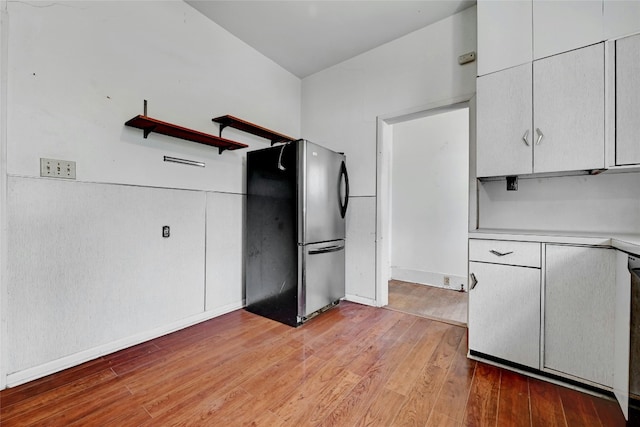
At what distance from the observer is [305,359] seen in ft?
5.95

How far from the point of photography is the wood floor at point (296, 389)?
129cm

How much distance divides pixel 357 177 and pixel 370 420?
2.19 m

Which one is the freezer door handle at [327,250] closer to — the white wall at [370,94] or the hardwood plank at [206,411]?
the white wall at [370,94]

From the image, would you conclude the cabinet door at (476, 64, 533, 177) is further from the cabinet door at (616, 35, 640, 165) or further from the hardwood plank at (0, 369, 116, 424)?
the hardwood plank at (0, 369, 116, 424)

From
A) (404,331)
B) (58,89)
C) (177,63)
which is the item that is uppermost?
(177,63)

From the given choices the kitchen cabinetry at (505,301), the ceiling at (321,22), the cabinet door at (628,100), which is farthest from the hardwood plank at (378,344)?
the ceiling at (321,22)

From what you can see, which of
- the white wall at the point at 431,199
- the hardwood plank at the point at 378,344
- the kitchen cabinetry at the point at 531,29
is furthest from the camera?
the white wall at the point at 431,199

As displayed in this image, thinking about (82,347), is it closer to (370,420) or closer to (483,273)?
(370,420)

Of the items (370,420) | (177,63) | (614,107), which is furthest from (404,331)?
(177,63)

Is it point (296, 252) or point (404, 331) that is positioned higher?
point (296, 252)

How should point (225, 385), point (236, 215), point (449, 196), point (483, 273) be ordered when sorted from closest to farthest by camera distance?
point (225, 385)
point (483, 273)
point (236, 215)
point (449, 196)

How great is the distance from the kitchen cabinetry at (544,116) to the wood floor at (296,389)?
1341mm

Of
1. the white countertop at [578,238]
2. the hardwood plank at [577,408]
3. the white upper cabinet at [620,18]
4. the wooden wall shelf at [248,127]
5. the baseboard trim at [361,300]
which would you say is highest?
the white upper cabinet at [620,18]

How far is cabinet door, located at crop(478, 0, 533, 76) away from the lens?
1796 mm
